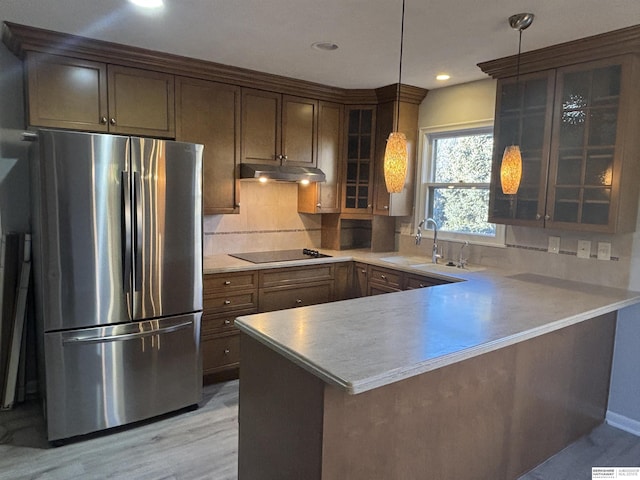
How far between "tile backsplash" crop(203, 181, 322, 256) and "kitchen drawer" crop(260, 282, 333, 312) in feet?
2.20

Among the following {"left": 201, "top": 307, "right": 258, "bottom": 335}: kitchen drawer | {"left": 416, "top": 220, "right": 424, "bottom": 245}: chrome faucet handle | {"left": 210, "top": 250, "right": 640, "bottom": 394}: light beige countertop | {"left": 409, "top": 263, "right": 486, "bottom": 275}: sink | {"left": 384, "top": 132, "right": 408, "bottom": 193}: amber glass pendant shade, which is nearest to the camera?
{"left": 210, "top": 250, "right": 640, "bottom": 394}: light beige countertop

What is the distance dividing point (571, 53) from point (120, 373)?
11.1ft

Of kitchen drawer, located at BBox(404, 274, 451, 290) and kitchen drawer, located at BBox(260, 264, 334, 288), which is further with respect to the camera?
kitchen drawer, located at BBox(260, 264, 334, 288)

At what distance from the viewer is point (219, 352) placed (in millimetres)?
3268

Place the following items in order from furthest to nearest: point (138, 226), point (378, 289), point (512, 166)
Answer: point (378, 289)
point (138, 226)
point (512, 166)

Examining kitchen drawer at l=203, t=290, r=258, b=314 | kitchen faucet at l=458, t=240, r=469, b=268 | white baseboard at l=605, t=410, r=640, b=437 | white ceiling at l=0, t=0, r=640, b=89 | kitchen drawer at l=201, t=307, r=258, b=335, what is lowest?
white baseboard at l=605, t=410, r=640, b=437

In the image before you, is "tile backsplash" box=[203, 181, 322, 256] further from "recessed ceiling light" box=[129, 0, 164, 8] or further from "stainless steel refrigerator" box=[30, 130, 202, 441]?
"recessed ceiling light" box=[129, 0, 164, 8]

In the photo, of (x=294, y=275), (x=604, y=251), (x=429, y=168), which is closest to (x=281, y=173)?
(x=294, y=275)

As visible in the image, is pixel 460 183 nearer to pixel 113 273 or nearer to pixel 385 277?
pixel 385 277

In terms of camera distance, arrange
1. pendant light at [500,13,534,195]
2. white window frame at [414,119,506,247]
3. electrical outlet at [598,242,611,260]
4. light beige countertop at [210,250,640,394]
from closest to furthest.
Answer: light beige countertop at [210,250,640,394] → pendant light at [500,13,534,195] → electrical outlet at [598,242,611,260] → white window frame at [414,119,506,247]

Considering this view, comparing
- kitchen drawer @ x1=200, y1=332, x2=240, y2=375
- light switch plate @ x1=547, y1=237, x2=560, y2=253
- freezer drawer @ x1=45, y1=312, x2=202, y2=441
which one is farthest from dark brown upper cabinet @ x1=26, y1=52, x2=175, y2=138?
light switch plate @ x1=547, y1=237, x2=560, y2=253

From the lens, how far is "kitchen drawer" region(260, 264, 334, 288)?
3.43 m

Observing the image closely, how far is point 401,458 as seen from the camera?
1.75m

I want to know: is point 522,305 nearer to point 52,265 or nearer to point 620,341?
point 620,341
